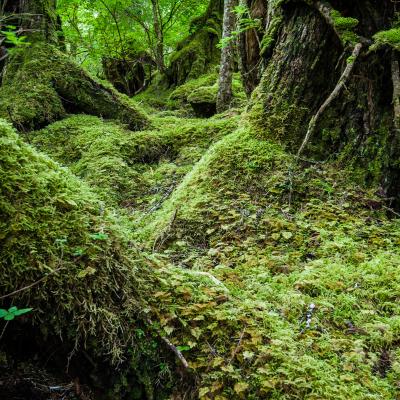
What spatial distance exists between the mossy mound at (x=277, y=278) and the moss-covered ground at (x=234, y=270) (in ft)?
0.04

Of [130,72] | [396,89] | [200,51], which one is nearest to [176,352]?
[396,89]

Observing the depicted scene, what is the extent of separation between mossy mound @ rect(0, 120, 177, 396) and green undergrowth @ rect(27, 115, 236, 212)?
10.3ft

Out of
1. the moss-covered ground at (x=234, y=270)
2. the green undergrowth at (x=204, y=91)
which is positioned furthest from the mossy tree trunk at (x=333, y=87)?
the green undergrowth at (x=204, y=91)

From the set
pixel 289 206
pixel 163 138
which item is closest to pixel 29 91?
pixel 163 138

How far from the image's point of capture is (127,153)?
6.76 metres

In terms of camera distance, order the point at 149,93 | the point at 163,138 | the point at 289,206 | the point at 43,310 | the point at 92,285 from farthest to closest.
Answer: the point at 149,93 → the point at 163,138 → the point at 289,206 → the point at 92,285 → the point at 43,310

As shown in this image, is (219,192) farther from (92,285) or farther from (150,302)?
(92,285)

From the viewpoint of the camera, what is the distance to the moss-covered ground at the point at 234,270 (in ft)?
6.51

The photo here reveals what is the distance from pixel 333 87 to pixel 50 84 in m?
6.04

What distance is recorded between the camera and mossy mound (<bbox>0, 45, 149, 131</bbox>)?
7512mm

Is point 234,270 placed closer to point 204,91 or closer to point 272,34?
point 272,34

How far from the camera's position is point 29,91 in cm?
752

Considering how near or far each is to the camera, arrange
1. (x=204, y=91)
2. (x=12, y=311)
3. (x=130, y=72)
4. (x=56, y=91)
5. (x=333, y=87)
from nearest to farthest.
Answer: (x=12, y=311), (x=333, y=87), (x=56, y=91), (x=204, y=91), (x=130, y=72)

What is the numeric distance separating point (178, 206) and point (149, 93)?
1187 cm
